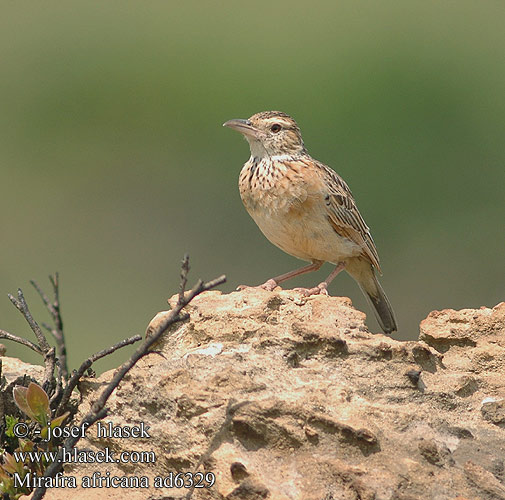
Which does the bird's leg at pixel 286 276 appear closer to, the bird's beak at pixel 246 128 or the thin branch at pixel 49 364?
the bird's beak at pixel 246 128

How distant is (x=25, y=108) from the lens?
739 inches

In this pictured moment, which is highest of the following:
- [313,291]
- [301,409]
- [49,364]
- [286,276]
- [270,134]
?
[270,134]

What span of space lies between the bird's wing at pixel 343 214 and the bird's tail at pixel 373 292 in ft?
0.40

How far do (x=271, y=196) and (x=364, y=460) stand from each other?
271 centimetres

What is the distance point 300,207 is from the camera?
23.0ft

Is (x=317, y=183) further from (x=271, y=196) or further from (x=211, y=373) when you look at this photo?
(x=211, y=373)

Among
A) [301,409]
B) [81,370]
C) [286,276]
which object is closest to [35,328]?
[81,370]

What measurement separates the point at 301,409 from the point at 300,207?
8.28 feet

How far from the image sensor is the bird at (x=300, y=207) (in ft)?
23.0

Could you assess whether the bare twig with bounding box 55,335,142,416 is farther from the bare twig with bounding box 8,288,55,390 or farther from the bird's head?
the bird's head

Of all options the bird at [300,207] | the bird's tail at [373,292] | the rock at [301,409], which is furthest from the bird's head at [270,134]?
the rock at [301,409]

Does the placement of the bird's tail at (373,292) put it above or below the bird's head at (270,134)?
below

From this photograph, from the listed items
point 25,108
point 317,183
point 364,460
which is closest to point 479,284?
point 317,183

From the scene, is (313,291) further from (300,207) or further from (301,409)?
(301,409)
